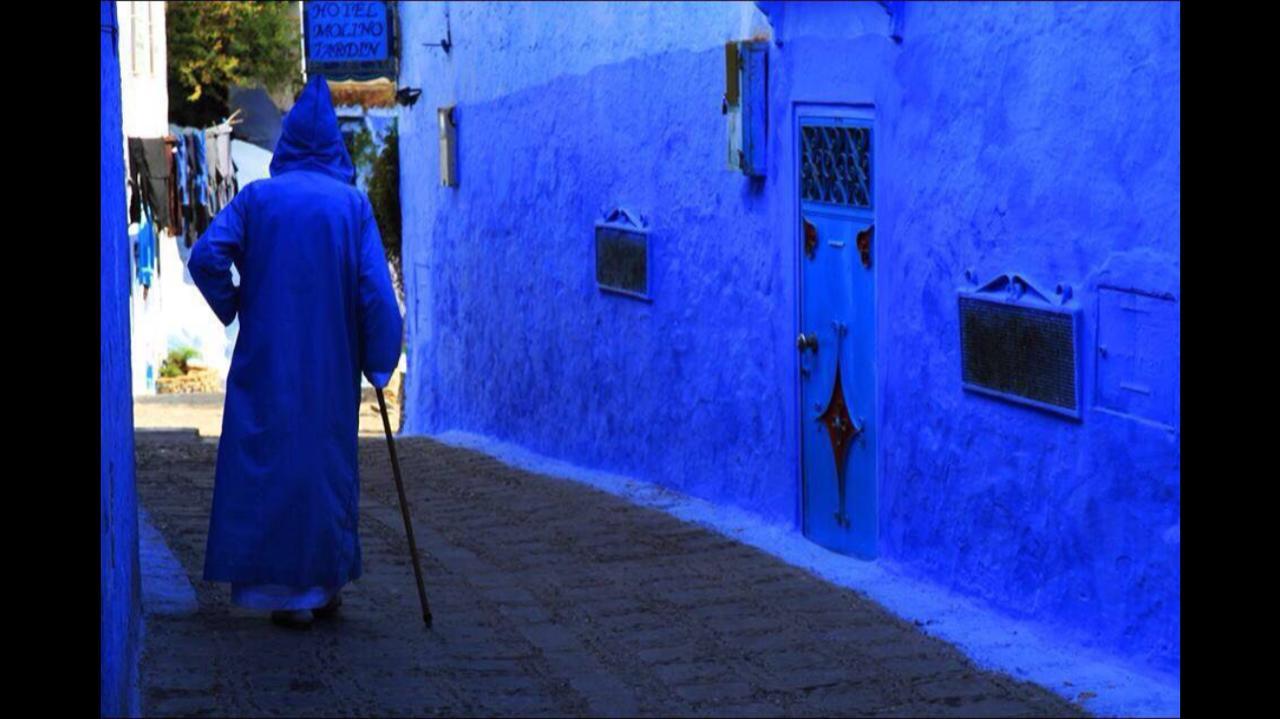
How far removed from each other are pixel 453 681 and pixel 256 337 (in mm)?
1315

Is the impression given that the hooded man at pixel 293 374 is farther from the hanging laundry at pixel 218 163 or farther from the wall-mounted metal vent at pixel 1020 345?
the hanging laundry at pixel 218 163

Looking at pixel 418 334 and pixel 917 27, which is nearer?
pixel 917 27

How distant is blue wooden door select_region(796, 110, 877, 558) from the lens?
7.83 metres

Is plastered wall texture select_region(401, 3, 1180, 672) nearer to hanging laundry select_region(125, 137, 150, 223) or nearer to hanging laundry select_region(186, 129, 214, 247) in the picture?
hanging laundry select_region(125, 137, 150, 223)

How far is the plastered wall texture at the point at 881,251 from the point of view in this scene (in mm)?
5941

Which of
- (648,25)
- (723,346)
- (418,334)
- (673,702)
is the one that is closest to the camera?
(673,702)

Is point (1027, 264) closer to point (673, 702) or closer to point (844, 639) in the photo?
point (844, 639)

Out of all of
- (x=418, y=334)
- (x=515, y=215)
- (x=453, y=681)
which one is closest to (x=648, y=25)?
(x=515, y=215)

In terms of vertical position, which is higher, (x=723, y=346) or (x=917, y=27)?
(x=917, y=27)

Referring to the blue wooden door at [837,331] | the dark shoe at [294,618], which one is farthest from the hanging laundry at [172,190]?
the dark shoe at [294,618]

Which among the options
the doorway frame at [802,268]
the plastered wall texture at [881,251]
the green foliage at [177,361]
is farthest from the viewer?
the green foliage at [177,361]

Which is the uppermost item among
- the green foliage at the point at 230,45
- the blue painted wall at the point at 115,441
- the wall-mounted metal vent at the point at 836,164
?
the green foliage at the point at 230,45

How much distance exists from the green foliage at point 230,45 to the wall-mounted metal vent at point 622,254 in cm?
1939

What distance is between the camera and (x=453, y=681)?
18.7 ft
